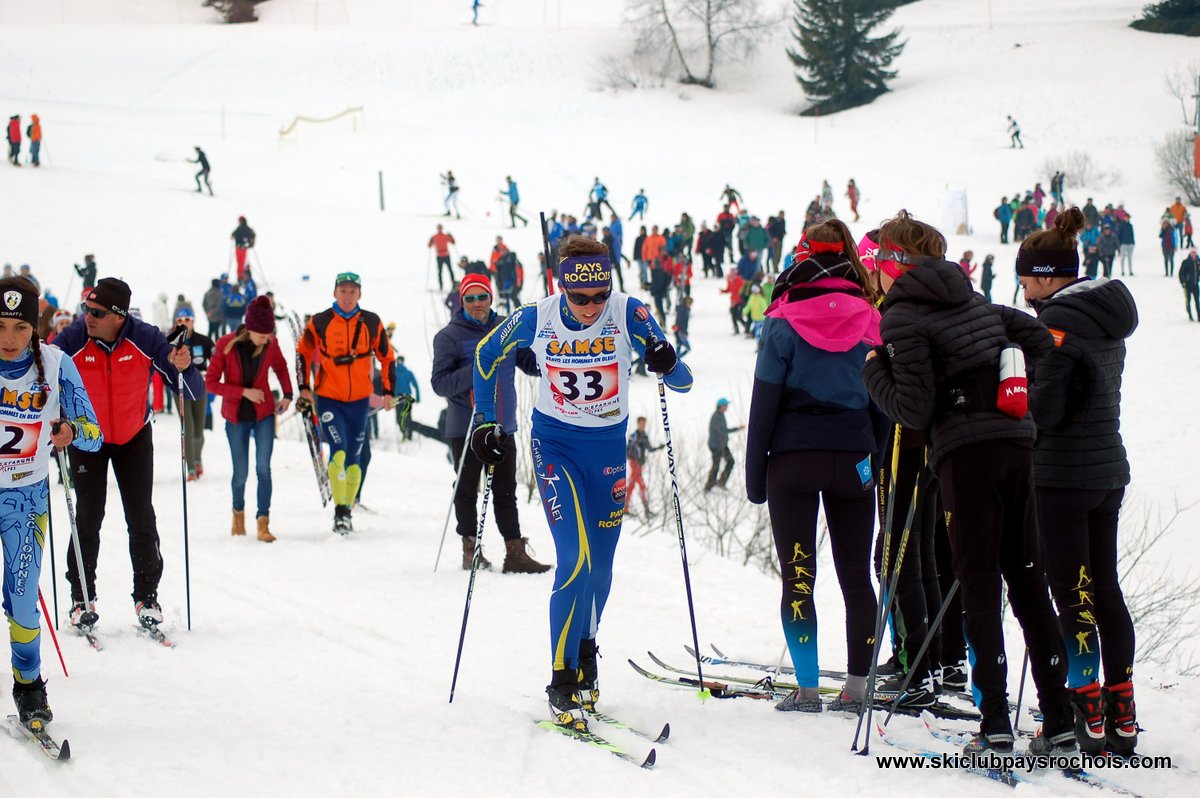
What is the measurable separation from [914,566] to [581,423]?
1740mm

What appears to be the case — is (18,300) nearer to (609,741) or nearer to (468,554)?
(609,741)

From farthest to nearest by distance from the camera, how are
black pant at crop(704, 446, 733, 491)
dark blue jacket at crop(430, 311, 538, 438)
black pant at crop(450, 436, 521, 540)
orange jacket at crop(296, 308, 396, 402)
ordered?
black pant at crop(704, 446, 733, 491) → orange jacket at crop(296, 308, 396, 402) → black pant at crop(450, 436, 521, 540) → dark blue jacket at crop(430, 311, 538, 438)

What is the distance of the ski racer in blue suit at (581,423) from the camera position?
5309 mm

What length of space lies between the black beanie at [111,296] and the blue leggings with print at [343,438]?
113 inches

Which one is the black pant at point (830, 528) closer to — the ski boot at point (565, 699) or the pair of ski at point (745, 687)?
the pair of ski at point (745, 687)

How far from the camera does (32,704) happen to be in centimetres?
523

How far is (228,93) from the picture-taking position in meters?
58.2

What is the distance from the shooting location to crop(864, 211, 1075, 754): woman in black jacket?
14.5 ft

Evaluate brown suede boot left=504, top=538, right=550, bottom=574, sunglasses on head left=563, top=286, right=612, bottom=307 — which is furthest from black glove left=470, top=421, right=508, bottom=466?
brown suede boot left=504, top=538, right=550, bottom=574

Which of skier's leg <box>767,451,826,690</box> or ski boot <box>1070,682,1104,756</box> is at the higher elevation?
skier's leg <box>767,451,826,690</box>

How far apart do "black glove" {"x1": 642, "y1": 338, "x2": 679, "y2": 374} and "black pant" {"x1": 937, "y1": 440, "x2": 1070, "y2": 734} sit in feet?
4.52

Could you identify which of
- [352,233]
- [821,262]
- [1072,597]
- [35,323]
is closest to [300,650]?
[35,323]

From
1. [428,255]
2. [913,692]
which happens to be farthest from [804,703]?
[428,255]

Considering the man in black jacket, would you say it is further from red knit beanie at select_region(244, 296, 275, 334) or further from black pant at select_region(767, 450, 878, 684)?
black pant at select_region(767, 450, 878, 684)
